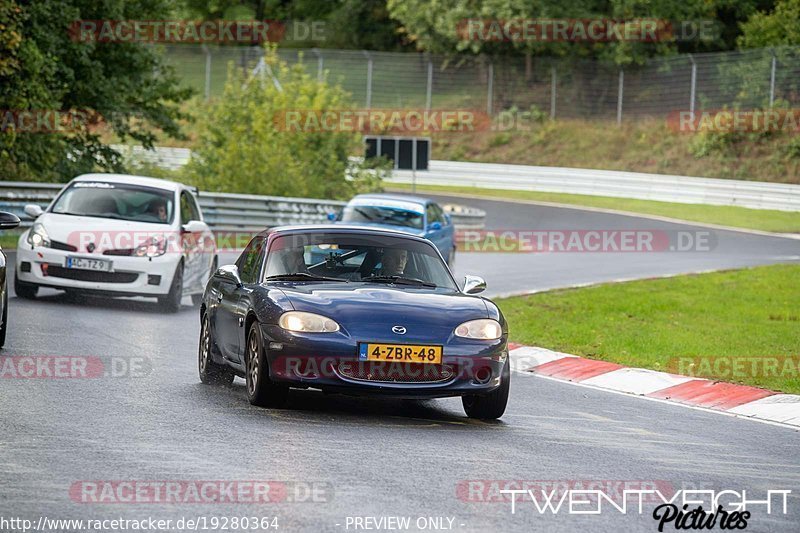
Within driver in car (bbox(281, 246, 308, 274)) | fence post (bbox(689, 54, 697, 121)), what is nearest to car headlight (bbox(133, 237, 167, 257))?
driver in car (bbox(281, 246, 308, 274))

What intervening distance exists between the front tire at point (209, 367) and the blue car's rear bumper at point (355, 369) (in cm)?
169

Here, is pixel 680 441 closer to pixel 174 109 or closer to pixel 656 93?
pixel 174 109

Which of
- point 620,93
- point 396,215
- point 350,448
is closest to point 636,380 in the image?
point 350,448

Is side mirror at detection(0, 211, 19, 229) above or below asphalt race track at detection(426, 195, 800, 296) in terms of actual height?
above

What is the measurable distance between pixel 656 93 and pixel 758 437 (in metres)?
48.4

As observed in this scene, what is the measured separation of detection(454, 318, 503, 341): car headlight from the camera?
9.77m

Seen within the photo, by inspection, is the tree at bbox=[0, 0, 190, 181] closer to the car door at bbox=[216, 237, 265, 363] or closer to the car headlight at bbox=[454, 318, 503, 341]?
the car door at bbox=[216, 237, 265, 363]


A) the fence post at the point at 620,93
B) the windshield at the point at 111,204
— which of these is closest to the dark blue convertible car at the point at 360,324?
the windshield at the point at 111,204

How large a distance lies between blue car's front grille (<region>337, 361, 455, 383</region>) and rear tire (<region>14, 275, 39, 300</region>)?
8.71 m

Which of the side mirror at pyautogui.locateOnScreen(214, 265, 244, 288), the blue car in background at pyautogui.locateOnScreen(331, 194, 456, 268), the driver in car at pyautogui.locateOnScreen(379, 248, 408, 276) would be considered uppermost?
the driver in car at pyautogui.locateOnScreen(379, 248, 408, 276)

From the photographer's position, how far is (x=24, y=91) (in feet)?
97.9

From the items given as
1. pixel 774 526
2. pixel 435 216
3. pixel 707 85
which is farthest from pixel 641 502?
pixel 707 85

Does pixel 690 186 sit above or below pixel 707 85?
below

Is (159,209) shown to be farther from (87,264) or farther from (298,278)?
(298,278)
